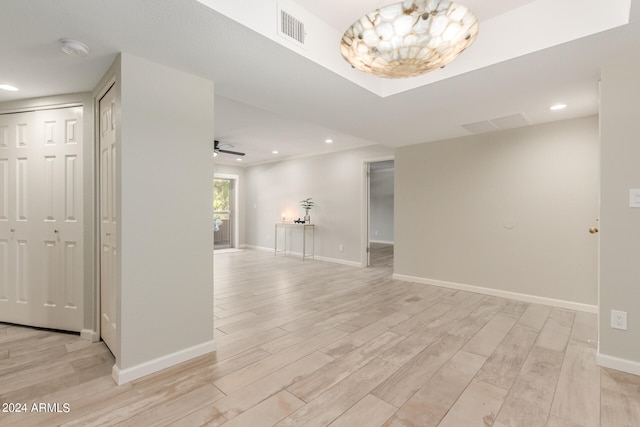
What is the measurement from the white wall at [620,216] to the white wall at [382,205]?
A: 7263 millimetres

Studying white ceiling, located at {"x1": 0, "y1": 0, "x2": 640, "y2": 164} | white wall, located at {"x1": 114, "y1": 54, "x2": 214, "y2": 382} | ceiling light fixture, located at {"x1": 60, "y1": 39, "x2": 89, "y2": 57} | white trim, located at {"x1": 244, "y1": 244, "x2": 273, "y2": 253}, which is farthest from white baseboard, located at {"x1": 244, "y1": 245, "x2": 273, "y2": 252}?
ceiling light fixture, located at {"x1": 60, "y1": 39, "x2": 89, "y2": 57}

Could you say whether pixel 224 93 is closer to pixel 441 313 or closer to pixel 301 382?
pixel 301 382

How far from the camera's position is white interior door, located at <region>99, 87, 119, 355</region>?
7.05ft

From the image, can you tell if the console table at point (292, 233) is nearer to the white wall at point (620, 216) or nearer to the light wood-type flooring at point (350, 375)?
the light wood-type flooring at point (350, 375)

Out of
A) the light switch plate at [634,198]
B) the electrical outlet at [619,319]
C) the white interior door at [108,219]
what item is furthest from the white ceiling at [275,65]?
the electrical outlet at [619,319]

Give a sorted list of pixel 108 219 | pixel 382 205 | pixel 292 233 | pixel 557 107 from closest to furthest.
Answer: pixel 108 219
pixel 557 107
pixel 292 233
pixel 382 205

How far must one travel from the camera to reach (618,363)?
80.2 inches

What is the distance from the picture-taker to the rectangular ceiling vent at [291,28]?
1763 mm

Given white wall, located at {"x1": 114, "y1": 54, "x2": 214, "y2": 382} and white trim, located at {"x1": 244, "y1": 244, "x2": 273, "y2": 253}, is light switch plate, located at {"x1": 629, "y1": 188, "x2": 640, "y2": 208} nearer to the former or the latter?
white wall, located at {"x1": 114, "y1": 54, "x2": 214, "y2": 382}

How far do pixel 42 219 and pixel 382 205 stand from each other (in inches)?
332

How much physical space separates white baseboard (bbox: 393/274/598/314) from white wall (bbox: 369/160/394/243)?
4940 millimetres

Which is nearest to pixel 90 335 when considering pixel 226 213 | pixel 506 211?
pixel 506 211

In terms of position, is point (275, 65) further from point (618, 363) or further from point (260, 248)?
point (260, 248)

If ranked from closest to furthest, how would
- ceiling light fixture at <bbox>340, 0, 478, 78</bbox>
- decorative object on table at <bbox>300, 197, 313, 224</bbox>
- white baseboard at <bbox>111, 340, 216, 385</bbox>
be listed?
ceiling light fixture at <bbox>340, 0, 478, 78</bbox> < white baseboard at <bbox>111, 340, 216, 385</bbox> < decorative object on table at <bbox>300, 197, 313, 224</bbox>
